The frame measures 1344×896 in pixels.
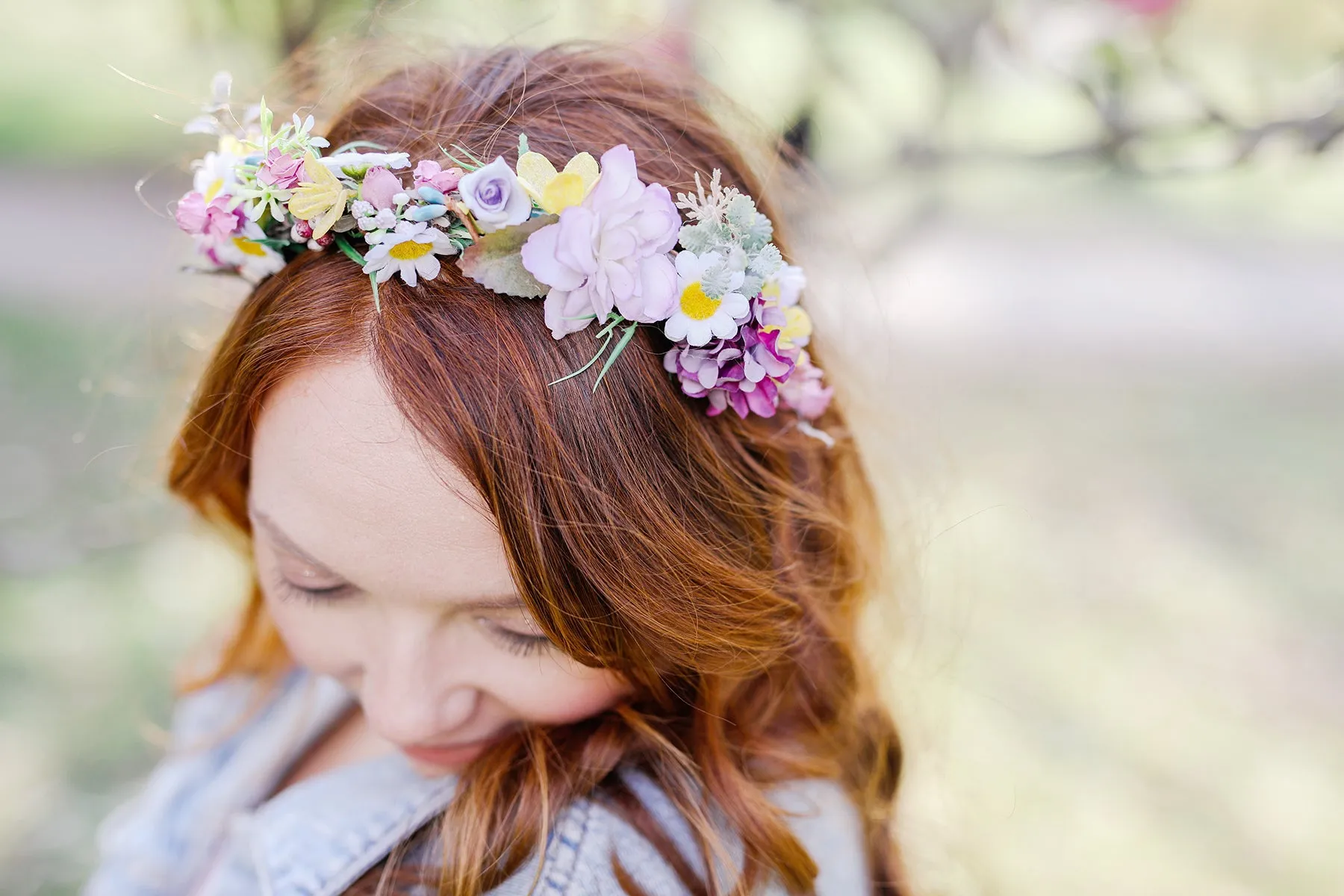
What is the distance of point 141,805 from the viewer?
177 centimetres

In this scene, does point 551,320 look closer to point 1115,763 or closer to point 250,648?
point 250,648

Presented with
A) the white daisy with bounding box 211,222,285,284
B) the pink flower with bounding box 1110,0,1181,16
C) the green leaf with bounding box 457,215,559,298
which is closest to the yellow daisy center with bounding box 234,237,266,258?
the white daisy with bounding box 211,222,285,284

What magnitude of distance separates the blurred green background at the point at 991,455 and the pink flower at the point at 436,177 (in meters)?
0.41

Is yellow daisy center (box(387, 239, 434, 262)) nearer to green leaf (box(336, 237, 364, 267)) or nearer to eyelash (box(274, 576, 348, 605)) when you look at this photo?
green leaf (box(336, 237, 364, 267))

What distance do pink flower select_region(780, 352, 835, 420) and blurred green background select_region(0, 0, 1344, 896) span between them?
0.31 metres

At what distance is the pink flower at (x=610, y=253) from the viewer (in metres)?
1.03

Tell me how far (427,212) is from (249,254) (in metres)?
0.33

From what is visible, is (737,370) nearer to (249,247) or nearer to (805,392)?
(805,392)

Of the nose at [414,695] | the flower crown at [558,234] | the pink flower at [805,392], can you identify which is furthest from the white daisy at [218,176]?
the pink flower at [805,392]

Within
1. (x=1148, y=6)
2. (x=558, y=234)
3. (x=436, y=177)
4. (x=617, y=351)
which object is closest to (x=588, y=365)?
(x=617, y=351)

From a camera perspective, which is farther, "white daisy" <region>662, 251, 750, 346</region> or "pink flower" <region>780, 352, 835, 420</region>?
"pink flower" <region>780, 352, 835, 420</region>

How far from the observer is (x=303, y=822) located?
1.35 metres

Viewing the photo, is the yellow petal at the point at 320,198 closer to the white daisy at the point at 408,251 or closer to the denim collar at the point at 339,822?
the white daisy at the point at 408,251

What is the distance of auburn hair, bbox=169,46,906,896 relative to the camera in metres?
1.08
